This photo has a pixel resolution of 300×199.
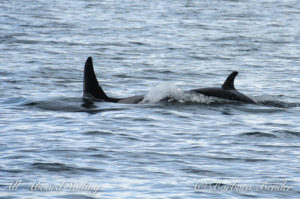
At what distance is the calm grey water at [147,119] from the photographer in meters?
10.3

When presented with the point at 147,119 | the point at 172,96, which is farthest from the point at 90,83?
the point at 147,119

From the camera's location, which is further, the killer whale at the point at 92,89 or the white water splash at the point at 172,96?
the killer whale at the point at 92,89

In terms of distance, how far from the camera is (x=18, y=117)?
15023 mm

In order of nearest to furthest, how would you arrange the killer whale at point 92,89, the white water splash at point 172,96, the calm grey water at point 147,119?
the calm grey water at point 147,119 → the white water splash at point 172,96 → the killer whale at point 92,89

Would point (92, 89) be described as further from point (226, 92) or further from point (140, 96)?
point (226, 92)

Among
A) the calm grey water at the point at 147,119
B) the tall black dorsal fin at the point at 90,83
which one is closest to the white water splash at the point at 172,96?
the calm grey water at the point at 147,119

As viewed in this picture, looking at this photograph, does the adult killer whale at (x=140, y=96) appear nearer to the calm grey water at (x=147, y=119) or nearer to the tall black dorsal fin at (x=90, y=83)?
the tall black dorsal fin at (x=90, y=83)

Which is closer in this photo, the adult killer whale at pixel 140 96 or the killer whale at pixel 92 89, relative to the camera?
the adult killer whale at pixel 140 96

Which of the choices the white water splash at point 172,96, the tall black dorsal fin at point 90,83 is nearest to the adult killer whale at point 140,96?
the tall black dorsal fin at point 90,83

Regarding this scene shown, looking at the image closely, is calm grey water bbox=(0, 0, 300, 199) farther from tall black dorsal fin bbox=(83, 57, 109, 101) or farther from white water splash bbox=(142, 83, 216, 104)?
tall black dorsal fin bbox=(83, 57, 109, 101)

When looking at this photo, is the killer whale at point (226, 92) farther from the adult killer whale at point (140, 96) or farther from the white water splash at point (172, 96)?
the white water splash at point (172, 96)

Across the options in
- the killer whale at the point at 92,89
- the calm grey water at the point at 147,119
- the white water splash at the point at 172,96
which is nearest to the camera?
the calm grey water at the point at 147,119

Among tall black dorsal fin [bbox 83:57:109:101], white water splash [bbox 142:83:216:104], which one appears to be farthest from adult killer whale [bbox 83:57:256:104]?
white water splash [bbox 142:83:216:104]

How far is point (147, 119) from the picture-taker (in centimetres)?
1502
